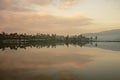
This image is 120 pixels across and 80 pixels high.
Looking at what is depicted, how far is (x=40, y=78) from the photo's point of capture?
61.7ft

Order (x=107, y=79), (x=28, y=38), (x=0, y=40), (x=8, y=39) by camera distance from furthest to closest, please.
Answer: (x=28, y=38)
(x=8, y=39)
(x=0, y=40)
(x=107, y=79)

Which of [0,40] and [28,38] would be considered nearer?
[0,40]

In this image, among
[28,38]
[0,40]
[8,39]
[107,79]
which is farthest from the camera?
[28,38]

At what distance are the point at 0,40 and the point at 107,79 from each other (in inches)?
5883

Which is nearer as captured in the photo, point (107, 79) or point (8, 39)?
point (107, 79)

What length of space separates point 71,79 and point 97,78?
8.65 feet

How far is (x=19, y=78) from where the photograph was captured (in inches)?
737

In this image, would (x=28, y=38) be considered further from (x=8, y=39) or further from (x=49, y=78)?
(x=49, y=78)

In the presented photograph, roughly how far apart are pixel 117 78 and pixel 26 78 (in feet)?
30.5

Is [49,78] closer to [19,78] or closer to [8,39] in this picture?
[19,78]

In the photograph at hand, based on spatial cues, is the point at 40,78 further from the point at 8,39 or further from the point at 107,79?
the point at 8,39

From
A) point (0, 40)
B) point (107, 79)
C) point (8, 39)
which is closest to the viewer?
point (107, 79)

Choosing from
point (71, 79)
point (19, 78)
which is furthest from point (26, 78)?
point (71, 79)

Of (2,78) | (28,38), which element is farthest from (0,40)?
(2,78)
